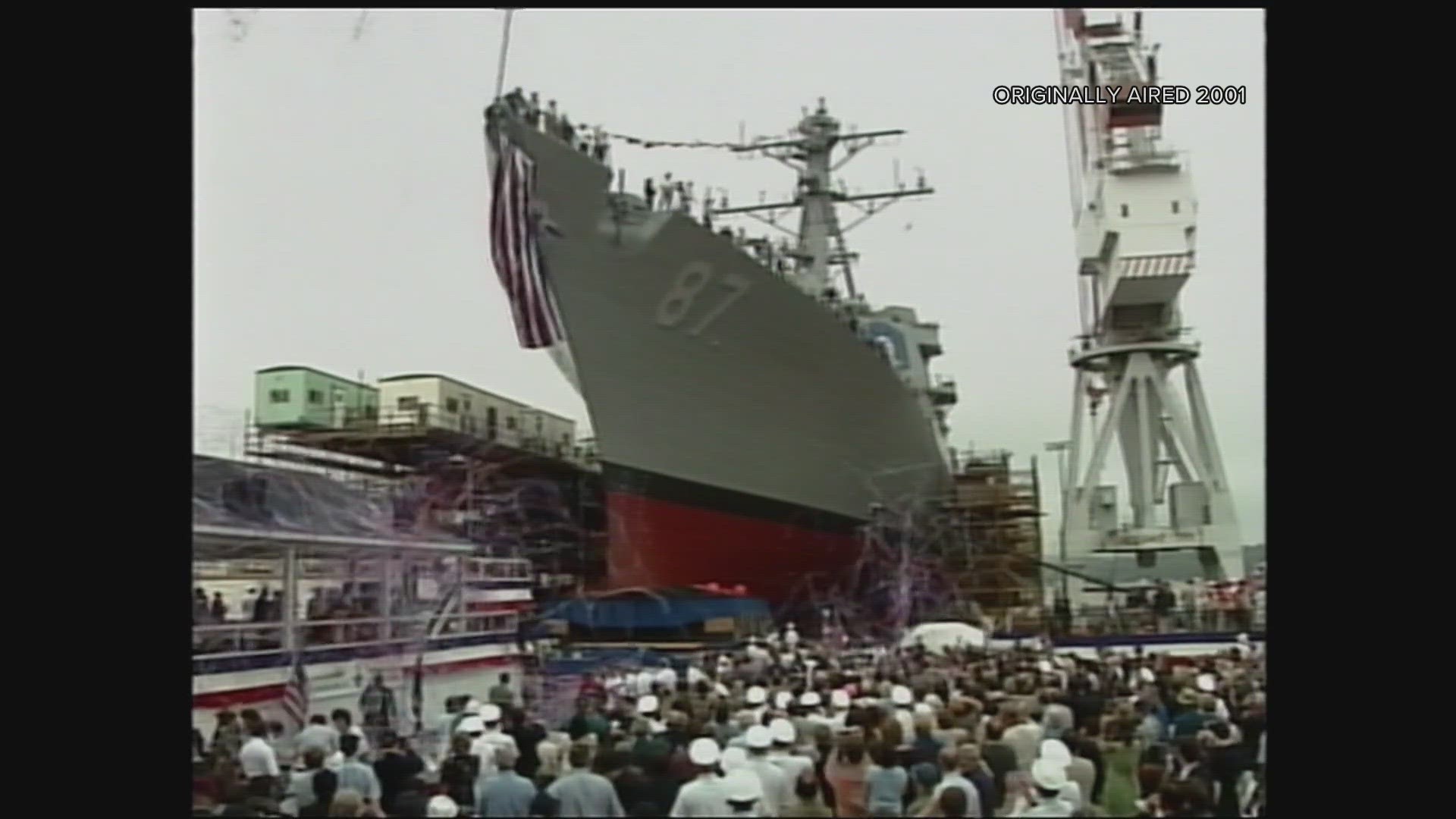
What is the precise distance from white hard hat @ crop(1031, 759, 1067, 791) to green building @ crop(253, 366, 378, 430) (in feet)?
15.0

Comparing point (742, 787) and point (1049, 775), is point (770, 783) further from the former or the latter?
point (1049, 775)

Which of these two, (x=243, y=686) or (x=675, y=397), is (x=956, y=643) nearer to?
(x=675, y=397)

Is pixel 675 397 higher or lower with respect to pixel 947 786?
higher

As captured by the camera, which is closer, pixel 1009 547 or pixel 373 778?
pixel 373 778

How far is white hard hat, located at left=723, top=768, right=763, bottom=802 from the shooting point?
3.39 meters

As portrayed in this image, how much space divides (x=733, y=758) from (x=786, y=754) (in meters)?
0.22

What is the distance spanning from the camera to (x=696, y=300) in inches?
338

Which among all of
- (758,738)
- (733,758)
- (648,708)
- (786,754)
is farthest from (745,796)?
(648,708)

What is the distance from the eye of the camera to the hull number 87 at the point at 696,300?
846 cm

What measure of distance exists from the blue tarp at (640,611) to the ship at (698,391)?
17 cm

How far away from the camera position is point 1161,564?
7914 mm

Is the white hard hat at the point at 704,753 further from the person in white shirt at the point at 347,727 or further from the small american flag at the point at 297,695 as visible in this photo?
the small american flag at the point at 297,695
